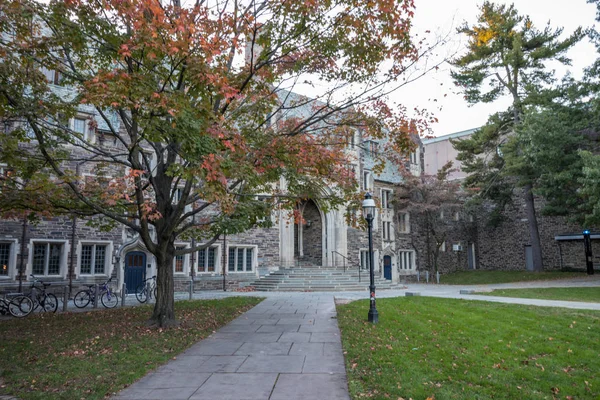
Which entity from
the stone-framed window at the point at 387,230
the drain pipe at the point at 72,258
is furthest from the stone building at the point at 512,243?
the drain pipe at the point at 72,258

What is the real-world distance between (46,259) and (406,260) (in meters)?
22.6

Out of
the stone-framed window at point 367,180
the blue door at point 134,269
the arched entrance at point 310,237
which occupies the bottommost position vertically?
the blue door at point 134,269

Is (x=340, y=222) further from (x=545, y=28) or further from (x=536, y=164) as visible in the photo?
(x=545, y=28)

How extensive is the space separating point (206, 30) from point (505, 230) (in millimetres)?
31496

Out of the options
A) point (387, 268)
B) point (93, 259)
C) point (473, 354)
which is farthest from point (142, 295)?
point (387, 268)

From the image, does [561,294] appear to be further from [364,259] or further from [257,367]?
[257,367]

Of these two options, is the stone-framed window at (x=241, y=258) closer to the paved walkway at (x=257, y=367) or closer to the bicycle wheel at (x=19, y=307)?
the bicycle wheel at (x=19, y=307)

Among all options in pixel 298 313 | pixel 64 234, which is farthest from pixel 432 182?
pixel 64 234

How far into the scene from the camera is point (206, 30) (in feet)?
24.4

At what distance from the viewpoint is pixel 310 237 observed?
26234 mm

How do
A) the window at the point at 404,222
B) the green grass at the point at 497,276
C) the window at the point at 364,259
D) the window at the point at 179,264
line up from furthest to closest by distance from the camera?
the window at the point at 404,222
the window at the point at 364,259
the green grass at the point at 497,276
the window at the point at 179,264

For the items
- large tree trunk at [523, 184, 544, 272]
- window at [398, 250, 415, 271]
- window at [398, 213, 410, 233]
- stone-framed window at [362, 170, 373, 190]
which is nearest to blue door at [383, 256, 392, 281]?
window at [398, 250, 415, 271]

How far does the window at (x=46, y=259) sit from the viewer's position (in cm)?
1588

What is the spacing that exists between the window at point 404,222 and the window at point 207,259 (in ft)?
48.5
